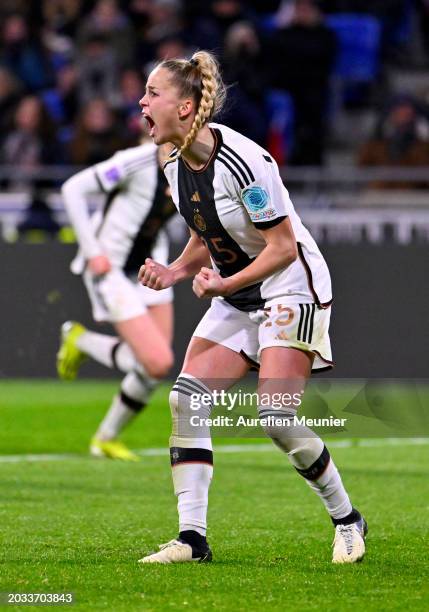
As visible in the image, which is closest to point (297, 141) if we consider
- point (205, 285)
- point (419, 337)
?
point (419, 337)

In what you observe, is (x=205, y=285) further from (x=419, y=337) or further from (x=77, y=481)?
(x=419, y=337)

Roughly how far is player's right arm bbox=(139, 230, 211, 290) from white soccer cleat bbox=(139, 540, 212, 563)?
1046 mm

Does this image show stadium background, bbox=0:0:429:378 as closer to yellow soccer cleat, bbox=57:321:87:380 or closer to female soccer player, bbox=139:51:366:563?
yellow soccer cleat, bbox=57:321:87:380

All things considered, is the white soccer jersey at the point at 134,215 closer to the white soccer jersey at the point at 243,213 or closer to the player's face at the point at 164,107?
the white soccer jersey at the point at 243,213

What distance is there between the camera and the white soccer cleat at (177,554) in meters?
5.74

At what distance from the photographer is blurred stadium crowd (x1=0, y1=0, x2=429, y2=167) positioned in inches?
653

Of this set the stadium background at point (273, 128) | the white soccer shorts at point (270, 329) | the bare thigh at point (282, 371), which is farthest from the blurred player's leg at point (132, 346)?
the bare thigh at point (282, 371)

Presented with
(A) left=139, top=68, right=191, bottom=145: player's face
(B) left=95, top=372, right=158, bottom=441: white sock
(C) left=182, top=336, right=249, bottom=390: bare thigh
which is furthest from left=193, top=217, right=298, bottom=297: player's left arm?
(B) left=95, top=372, right=158, bottom=441: white sock

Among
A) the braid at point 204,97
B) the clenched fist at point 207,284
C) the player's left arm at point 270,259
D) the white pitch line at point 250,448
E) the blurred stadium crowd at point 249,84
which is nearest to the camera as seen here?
the clenched fist at point 207,284

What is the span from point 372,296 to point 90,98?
5474 millimetres

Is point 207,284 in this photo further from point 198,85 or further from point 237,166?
point 198,85

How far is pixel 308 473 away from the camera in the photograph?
5.88 m

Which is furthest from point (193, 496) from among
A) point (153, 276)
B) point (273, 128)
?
point (273, 128)

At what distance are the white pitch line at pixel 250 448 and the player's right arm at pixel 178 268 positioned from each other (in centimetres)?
381
